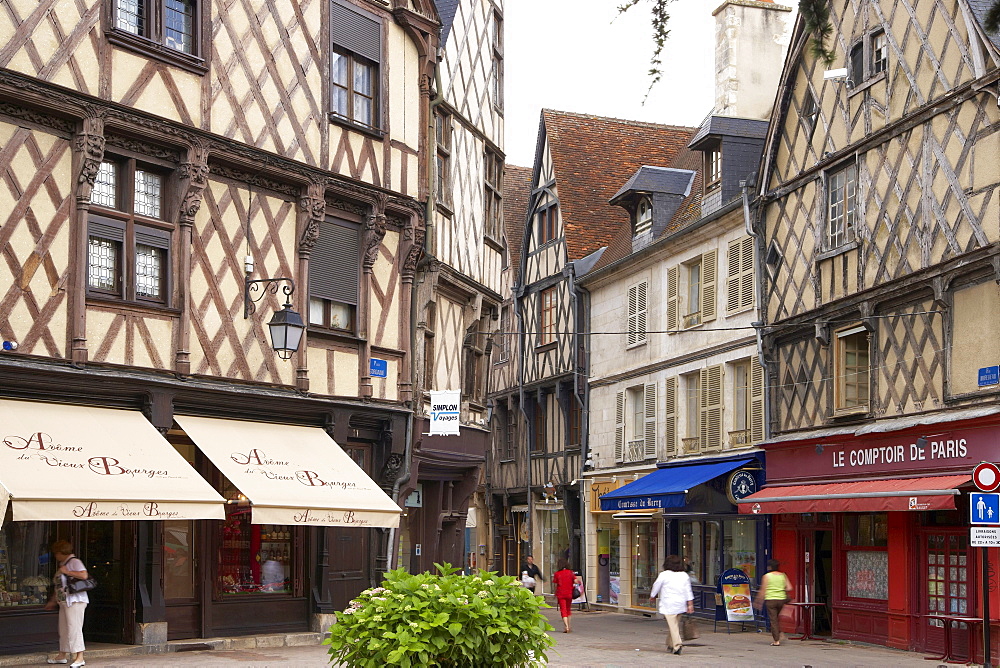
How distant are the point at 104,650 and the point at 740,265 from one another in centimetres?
1274

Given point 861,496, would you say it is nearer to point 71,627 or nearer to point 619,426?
point 71,627

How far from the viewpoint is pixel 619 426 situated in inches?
1103

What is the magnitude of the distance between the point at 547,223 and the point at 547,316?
2.17 m

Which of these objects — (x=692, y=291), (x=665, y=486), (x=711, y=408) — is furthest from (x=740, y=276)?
(x=665, y=486)

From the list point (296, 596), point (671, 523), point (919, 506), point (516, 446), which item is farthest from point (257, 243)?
point (516, 446)

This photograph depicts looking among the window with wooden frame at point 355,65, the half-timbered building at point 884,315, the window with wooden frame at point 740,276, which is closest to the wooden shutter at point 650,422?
the window with wooden frame at point 740,276

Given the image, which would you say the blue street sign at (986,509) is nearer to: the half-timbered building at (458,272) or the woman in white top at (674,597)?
the woman in white top at (674,597)

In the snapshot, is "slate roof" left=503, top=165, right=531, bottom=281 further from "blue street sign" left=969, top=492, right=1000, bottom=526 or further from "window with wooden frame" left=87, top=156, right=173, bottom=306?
"blue street sign" left=969, top=492, right=1000, bottom=526

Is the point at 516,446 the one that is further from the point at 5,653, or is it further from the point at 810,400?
the point at 5,653

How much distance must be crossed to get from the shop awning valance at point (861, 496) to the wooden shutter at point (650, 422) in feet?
16.9

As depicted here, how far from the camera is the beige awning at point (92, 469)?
465 inches

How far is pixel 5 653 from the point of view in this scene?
12.8m

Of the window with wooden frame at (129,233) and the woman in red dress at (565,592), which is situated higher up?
the window with wooden frame at (129,233)

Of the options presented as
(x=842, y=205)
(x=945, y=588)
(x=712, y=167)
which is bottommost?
(x=945, y=588)
